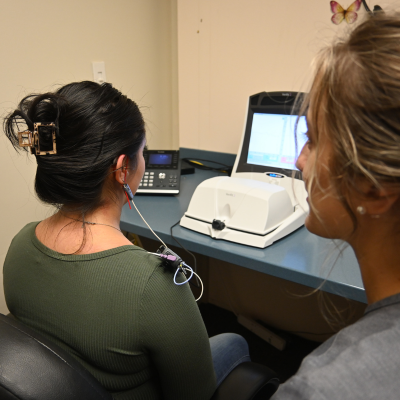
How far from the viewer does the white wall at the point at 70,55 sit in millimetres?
1294

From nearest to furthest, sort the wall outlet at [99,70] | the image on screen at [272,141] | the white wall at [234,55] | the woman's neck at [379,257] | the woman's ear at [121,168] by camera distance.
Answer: the woman's neck at [379,257] < the woman's ear at [121,168] < the image on screen at [272,141] < the white wall at [234,55] < the wall outlet at [99,70]

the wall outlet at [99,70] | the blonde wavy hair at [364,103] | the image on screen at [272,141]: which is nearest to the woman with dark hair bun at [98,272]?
the blonde wavy hair at [364,103]

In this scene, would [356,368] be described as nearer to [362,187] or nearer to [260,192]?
[362,187]

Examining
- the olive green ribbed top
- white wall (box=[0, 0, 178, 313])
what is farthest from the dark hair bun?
white wall (box=[0, 0, 178, 313])

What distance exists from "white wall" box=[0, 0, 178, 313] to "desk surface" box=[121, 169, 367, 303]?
54 centimetres

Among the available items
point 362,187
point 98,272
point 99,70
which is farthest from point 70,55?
point 362,187

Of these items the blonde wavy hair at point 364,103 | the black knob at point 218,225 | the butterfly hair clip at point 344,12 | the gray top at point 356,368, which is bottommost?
the black knob at point 218,225

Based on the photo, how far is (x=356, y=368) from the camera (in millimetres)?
372

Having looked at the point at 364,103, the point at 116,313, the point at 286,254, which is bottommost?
the point at 286,254

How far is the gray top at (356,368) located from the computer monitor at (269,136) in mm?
892

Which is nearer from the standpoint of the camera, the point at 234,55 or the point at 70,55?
the point at 70,55

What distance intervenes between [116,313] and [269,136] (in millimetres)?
939

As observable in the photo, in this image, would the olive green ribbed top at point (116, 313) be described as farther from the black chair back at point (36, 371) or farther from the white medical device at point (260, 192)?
the white medical device at point (260, 192)

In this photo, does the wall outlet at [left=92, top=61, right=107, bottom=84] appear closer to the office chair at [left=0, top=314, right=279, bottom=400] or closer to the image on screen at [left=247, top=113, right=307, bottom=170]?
the image on screen at [left=247, top=113, right=307, bottom=170]
